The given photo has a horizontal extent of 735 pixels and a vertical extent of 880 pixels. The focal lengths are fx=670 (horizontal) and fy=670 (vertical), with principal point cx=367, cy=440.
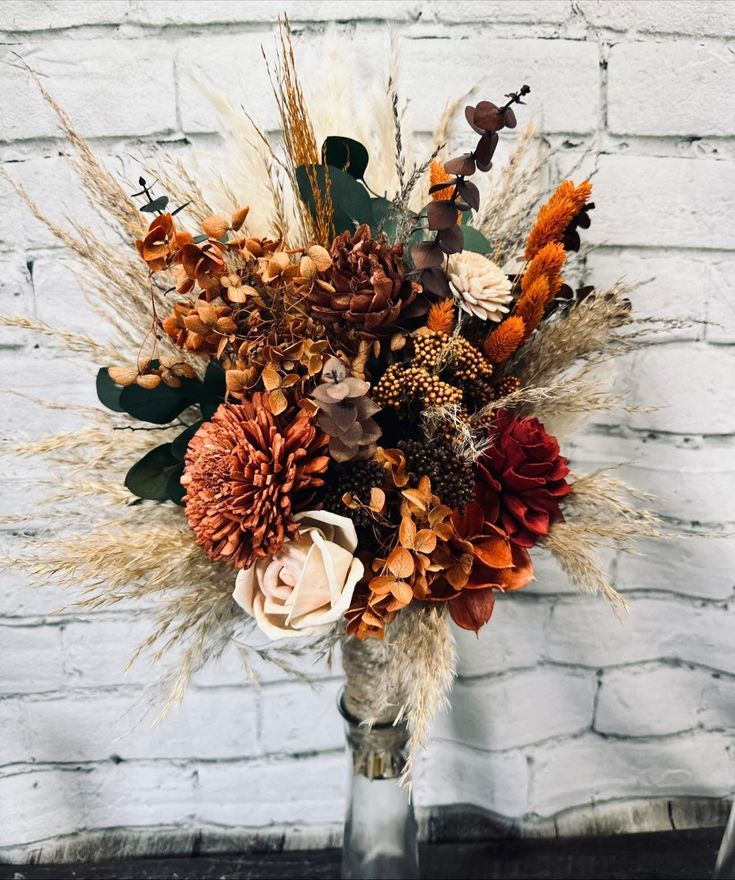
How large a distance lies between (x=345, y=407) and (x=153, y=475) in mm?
169

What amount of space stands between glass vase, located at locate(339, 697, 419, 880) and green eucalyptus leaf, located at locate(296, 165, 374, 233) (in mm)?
438

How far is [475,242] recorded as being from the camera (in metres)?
0.52

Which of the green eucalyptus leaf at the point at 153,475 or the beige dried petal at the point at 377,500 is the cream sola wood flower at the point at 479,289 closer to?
the beige dried petal at the point at 377,500

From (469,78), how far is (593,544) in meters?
0.51

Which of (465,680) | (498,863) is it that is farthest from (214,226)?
(498,863)

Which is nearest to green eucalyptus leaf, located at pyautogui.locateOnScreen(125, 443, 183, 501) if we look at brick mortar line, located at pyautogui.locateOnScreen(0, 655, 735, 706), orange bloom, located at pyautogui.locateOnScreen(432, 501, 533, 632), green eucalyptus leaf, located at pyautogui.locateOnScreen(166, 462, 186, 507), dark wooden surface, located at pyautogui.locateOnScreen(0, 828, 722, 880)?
green eucalyptus leaf, located at pyautogui.locateOnScreen(166, 462, 186, 507)

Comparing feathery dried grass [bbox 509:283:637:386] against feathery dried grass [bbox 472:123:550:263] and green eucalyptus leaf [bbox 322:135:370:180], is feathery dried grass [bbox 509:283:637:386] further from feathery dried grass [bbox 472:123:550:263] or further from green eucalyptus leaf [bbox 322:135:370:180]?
green eucalyptus leaf [bbox 322:135:370:180]

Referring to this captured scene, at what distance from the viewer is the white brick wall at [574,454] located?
2.31 ft

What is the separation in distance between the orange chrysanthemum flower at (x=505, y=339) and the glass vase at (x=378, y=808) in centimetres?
36

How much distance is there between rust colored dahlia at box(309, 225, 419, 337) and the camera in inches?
17.6

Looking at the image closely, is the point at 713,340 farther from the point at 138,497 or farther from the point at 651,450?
the point at 138,497

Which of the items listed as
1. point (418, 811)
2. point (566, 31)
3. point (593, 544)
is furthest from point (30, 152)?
point (418, 811)

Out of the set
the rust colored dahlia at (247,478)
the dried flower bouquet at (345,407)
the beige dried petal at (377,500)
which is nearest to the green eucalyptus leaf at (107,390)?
the dried flower bouquet at (345,407)

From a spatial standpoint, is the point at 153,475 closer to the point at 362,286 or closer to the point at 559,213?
the point at 362,286
